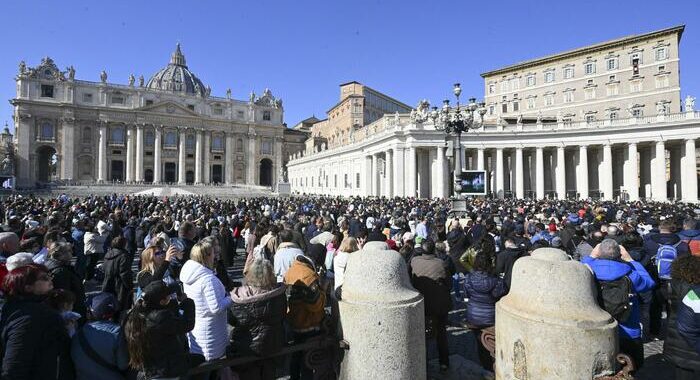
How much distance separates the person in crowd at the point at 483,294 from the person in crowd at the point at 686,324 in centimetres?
142

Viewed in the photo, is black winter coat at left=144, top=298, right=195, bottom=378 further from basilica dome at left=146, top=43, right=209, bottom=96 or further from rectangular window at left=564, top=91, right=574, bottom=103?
basilica dome at left=146, top=43, right=209, bottom=96

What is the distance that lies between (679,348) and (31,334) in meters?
5.09

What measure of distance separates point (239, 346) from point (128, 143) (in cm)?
7443

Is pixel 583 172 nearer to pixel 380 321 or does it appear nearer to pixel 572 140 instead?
pixel 572 140

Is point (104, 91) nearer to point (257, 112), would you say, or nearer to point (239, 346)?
point (257, 112)

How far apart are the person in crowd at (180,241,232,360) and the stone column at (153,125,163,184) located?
71.7m

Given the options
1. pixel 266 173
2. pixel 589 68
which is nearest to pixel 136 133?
pixel 266 173

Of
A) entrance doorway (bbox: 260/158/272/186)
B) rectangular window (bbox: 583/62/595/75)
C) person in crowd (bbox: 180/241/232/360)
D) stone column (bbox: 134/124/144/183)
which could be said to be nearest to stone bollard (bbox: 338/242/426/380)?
person in crowd (bbox: 180/241/232/360)

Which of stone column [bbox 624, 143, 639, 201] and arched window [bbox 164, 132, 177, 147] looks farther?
arched window [bbox 164, 132, 177, 147]

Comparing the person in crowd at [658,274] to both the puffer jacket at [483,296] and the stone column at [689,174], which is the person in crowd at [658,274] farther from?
the stone column at [689,174]

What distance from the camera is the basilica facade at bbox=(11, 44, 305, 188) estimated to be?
61.3m

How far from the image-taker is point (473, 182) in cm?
1817

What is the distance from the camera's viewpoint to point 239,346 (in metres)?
3.23

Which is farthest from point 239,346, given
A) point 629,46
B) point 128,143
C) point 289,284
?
point 128,143
